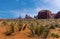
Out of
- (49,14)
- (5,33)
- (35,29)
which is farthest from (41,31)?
(49,14)

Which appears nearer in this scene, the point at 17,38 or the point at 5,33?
the point at 17,38

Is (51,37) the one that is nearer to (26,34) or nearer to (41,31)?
(41,31)

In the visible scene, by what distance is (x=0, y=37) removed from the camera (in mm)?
15578

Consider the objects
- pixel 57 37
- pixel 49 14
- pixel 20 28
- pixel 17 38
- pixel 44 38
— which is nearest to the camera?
pixel 44 38

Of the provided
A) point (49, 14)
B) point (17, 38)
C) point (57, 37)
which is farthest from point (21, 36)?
point (49, 14)

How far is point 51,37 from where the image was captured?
53.8 feet

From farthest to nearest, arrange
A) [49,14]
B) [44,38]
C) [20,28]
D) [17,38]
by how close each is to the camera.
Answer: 1. [49,14]
2. [20,28]
3. [17,38]
4. [44,38]

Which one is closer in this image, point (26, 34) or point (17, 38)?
point (17, 38)

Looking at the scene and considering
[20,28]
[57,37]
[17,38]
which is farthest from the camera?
[20,28]

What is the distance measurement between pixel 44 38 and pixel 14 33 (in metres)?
3.67

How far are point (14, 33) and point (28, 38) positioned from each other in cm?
197

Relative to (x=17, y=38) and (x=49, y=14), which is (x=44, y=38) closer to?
(x=17, y=38)

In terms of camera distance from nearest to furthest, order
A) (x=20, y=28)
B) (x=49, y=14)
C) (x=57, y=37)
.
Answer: (x=57, y=37)
(x=20, y=28)
(x=49, y=14)

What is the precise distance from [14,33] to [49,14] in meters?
88.2
